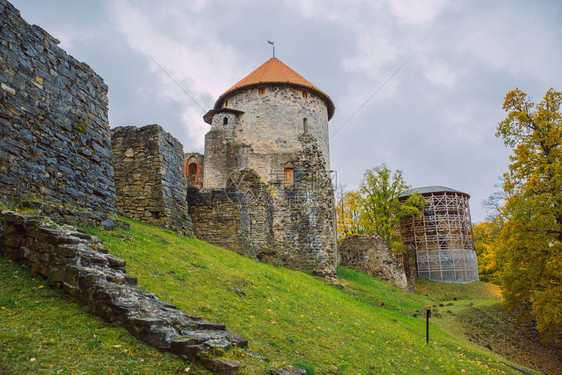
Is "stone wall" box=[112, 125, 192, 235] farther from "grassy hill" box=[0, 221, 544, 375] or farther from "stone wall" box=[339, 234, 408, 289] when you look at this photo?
"stone wall" box=[339, 234, 408, 289]

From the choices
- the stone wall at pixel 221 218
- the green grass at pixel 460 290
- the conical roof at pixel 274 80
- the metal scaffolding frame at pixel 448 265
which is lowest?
the green grass at pixel 460 290

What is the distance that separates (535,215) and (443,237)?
2765 centimetres

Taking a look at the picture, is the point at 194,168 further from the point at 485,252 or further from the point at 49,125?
the point at 485,252

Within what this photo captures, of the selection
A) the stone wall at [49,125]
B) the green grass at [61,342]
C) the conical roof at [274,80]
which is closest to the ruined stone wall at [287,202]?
the conical roof at [274,80]

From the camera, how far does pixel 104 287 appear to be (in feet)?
14.4

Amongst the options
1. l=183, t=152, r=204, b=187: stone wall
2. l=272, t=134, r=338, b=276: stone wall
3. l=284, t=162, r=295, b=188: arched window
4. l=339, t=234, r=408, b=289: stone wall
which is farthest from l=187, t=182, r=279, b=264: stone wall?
l=339, t=234, r=408, b=289: stone wall

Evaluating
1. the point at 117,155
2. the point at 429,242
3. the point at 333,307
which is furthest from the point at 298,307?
the point at 429,242

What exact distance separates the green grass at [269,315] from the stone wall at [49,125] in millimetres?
1150

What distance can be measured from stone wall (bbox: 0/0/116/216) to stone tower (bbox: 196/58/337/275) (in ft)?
42.5

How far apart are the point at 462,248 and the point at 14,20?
4267cm

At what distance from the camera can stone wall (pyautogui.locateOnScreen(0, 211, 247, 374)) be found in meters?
3.96

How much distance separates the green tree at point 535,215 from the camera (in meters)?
14.8

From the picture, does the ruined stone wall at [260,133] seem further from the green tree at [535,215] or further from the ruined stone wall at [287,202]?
the green tree at [535,215]

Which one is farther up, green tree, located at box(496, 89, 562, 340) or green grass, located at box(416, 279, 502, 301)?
green tree, located at box(496, 89, 562, 340)
